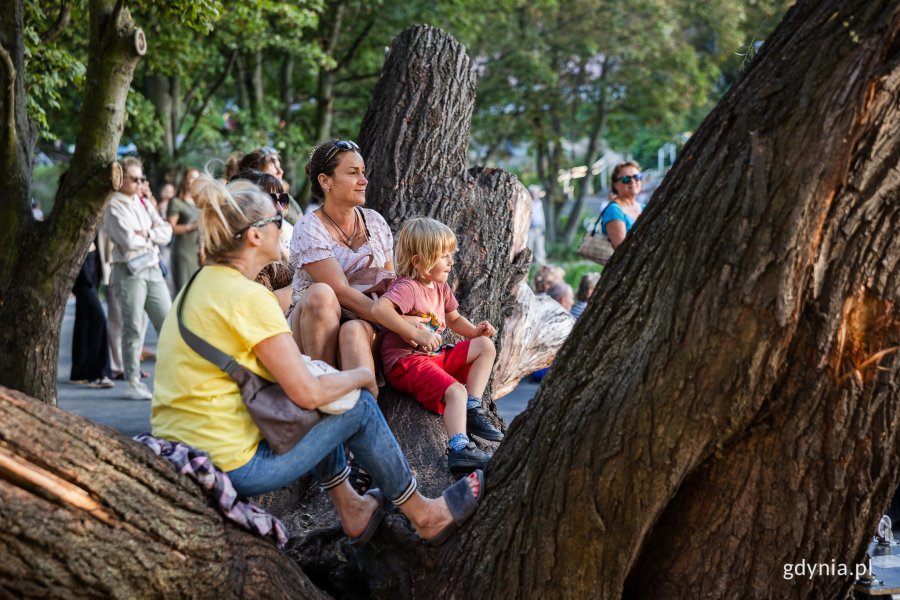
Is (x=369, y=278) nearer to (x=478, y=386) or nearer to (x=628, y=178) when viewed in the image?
(x=478, y=386)

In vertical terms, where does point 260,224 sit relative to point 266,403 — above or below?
above

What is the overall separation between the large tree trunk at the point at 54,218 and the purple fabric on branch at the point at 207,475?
12.5 feet

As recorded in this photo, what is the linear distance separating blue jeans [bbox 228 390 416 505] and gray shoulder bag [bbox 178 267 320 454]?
43 mm

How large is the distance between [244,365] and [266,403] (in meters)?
0.15

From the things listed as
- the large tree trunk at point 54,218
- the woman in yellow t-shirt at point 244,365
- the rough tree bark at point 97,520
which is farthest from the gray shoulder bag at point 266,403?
the large tree trunk at point 54,218

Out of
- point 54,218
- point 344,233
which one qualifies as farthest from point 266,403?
point 54,218

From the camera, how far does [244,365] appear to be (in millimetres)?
3602

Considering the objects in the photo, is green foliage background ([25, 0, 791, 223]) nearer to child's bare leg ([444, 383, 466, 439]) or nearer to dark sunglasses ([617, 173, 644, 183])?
dark sunglasses ([617, 173, 644, 183])

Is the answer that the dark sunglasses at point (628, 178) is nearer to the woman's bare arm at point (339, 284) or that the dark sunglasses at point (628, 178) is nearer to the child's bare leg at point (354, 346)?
the woman's bare arm at point (339, 284)

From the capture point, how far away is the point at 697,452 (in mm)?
3326

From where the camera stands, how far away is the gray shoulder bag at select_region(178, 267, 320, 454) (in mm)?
3584

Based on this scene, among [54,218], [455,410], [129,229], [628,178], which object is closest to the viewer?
[455,410]

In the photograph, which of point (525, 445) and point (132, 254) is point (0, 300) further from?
point (525, 445)

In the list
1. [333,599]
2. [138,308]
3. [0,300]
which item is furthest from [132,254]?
[333,599]
